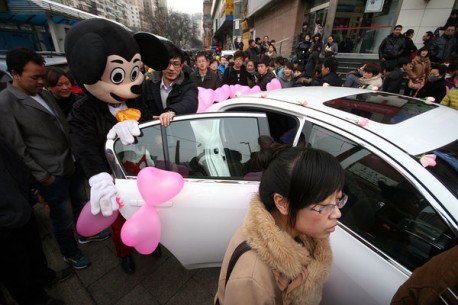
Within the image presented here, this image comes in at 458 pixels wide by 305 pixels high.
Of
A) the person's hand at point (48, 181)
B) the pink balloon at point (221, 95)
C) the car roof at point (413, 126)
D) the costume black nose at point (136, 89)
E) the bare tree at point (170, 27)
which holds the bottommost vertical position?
the person's hand at point (48, 181)

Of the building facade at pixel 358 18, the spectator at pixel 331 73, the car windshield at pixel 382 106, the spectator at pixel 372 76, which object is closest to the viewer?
the car windshield at pixel 382 106

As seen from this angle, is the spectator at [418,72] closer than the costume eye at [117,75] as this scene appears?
No

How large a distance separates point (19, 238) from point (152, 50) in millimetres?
1781

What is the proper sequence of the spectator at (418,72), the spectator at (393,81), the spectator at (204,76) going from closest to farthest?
the spectator at (418,72) → the spectator at (204,76) → the spectator at (393,81)

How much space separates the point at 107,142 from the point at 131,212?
557 mm

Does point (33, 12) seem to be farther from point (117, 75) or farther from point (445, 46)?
point (445, 46)

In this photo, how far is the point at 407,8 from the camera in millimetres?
8391

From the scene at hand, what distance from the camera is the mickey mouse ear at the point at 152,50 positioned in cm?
203

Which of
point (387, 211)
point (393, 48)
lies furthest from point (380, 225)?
point (393, 48)

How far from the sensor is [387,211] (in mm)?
1295

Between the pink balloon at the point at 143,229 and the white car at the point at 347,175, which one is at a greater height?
the white car at the point at 347,175

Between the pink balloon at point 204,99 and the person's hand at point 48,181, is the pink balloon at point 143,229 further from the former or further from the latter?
the pink balloon at point 204,99

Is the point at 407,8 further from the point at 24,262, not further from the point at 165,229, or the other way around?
the point at 24,262

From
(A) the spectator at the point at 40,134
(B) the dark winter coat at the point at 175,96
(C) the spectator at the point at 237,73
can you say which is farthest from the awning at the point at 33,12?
(A) the spectator at the point at 40,134
